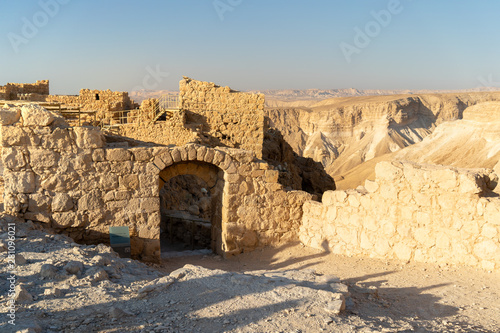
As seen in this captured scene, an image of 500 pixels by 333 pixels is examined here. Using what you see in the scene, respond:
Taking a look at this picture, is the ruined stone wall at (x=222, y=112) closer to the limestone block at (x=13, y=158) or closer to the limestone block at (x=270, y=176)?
the limestone block at (x=270, y=176)

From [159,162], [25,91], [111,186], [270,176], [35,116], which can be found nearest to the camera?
[35,116]

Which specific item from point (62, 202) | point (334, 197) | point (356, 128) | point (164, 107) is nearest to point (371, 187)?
point (334, 197)

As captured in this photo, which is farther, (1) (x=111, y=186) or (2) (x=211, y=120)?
(2) (x=211, y=120)

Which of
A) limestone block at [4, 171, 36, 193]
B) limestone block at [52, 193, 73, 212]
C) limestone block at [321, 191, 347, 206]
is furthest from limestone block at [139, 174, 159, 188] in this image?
limestone block at [321, 191, 347, 206]

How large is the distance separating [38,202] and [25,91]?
836 inches

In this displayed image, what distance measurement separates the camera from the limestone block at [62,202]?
743 cm

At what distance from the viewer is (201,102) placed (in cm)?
1438

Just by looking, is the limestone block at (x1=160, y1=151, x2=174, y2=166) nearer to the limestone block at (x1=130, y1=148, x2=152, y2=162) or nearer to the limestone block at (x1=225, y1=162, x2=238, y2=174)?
the limestone block at (x1=130, y1=148, x2=152, y2=162)

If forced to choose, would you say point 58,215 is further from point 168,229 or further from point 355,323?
point 355,323

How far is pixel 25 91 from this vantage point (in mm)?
25500

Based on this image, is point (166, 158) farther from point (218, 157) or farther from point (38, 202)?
point (38, 202)

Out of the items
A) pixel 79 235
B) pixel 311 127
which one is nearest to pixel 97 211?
pixel 79 235

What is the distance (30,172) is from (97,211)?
1284 millimetres

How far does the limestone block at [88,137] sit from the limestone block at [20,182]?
37.5 inches
